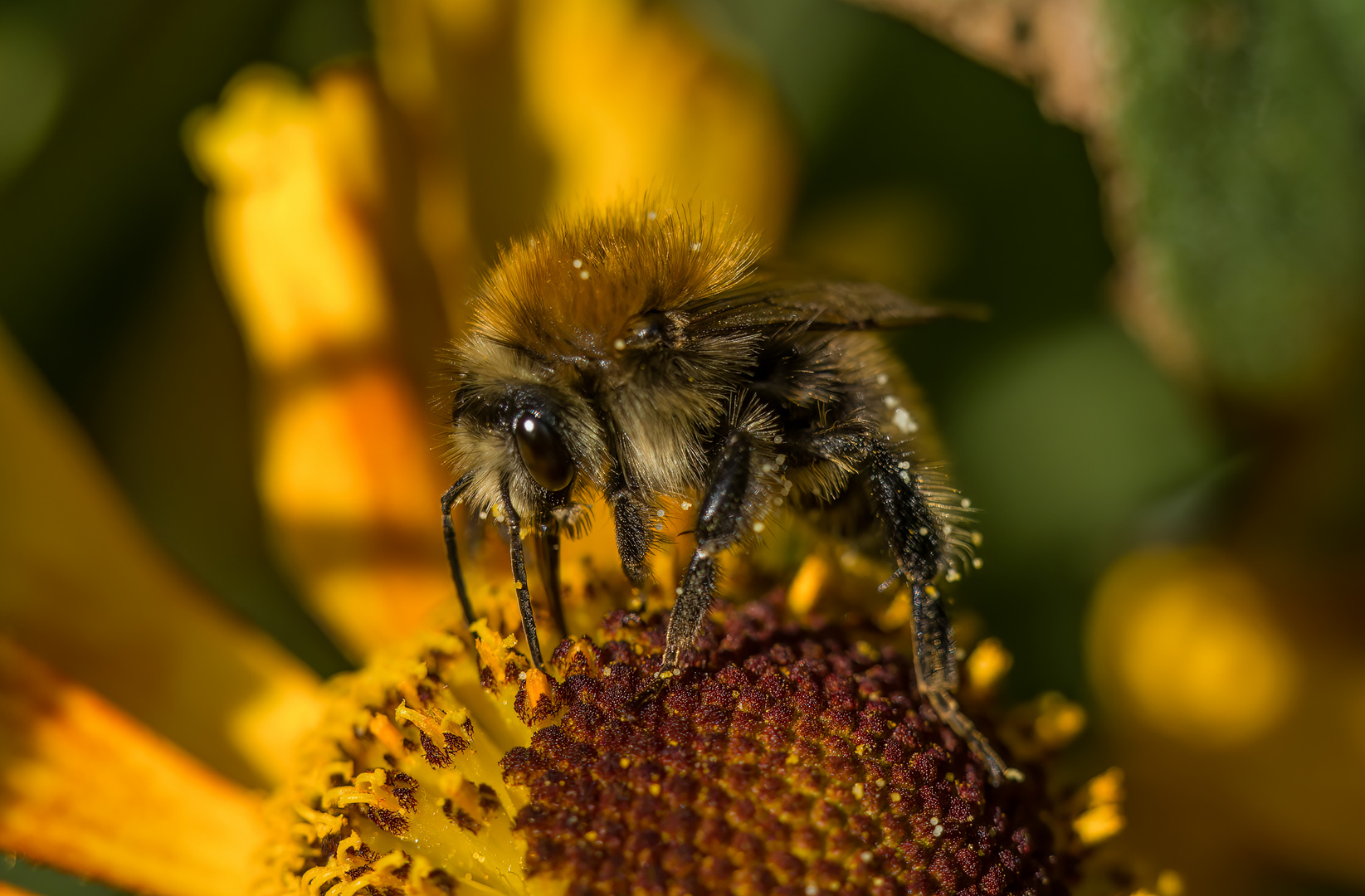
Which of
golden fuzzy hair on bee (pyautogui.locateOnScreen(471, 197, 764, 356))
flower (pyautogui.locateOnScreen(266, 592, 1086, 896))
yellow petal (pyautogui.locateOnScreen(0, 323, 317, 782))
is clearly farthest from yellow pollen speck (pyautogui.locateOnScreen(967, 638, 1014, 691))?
yellow petal (pyautogui.locateOnScreen(0, 323, 317, 782))

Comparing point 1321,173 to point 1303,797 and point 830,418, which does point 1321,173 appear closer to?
point 830,418

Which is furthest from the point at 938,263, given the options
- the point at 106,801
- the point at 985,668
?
the point at 106,801

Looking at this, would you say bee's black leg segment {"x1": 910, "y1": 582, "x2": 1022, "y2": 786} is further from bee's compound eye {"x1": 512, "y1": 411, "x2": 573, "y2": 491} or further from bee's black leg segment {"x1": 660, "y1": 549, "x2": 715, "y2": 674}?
bee's compound eye {"x1": 512, "y1": 411, "x2": 573, "y2": 491}

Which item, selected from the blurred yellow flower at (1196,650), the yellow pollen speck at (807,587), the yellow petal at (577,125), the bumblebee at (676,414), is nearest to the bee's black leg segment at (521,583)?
the bumblebee at (676,414)

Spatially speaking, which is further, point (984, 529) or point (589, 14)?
point (984, 529)

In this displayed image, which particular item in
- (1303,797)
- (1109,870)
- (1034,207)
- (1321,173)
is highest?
(1034,207)

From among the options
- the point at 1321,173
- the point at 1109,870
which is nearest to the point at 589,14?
the point at 1321,173

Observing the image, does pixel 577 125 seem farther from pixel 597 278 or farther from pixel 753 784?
pixel 753 784
